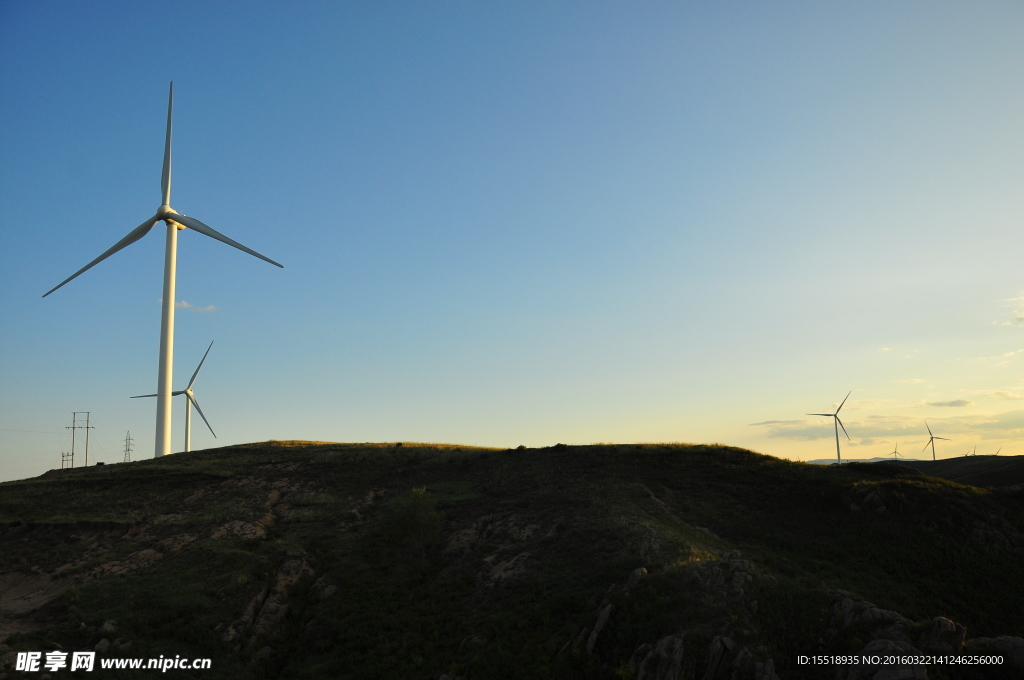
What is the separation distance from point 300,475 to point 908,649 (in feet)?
200

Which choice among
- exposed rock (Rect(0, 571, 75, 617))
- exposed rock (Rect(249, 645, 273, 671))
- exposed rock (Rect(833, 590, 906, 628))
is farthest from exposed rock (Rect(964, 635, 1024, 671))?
exposed rock (Rect(0, 571, 75, 617))

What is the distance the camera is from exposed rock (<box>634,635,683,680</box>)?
84.6 ft

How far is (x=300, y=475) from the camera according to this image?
6831cm

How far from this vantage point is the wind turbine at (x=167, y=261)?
74.4 meters

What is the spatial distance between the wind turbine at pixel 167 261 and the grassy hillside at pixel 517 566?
11277 millimetres

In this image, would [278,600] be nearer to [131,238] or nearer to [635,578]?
[635,578]

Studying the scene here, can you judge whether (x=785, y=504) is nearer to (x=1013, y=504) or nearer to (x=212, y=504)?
(x=1013, y=504)

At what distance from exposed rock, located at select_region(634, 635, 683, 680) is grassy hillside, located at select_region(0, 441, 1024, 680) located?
0.29 feet

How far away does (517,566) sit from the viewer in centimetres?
4156

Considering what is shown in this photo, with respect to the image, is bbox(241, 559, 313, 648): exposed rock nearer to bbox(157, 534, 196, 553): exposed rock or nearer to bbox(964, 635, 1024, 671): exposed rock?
bbox(157, 534, 196, 553): exposed rock

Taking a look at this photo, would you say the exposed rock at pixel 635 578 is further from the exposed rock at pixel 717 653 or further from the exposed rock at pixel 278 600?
the exposed rock at pixel 278 600

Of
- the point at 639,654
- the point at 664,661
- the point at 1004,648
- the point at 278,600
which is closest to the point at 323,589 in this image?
the point at 278,600

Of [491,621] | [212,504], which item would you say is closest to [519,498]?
[491,621]

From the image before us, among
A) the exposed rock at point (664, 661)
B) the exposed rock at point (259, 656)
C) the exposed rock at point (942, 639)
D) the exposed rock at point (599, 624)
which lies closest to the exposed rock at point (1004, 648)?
the exposed rock at point (942, 639)
